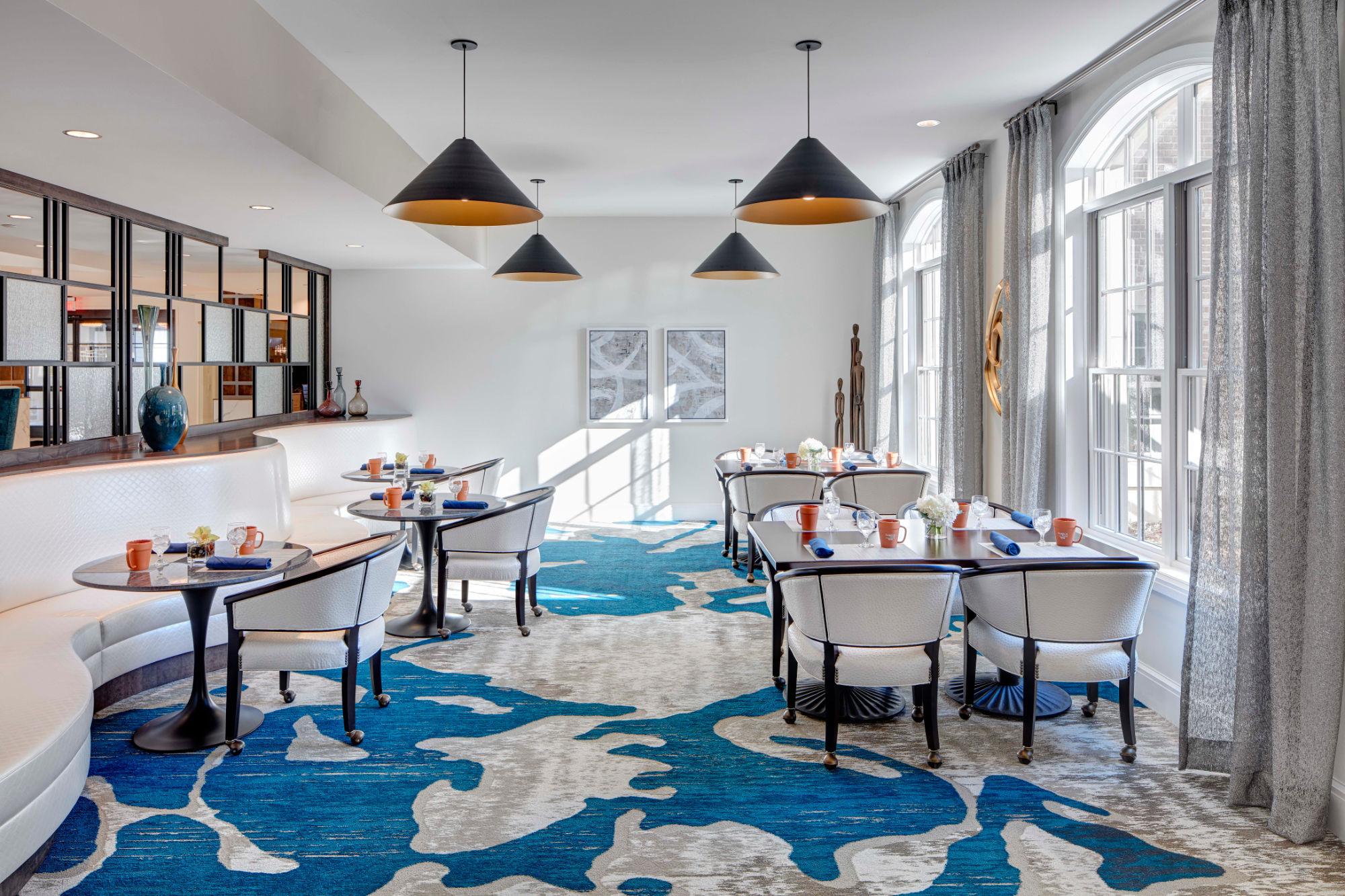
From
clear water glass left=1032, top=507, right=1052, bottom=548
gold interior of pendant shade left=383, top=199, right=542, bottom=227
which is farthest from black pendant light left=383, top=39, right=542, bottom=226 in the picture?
clear water glass left=1032, top=507, right=1052, bottom=548

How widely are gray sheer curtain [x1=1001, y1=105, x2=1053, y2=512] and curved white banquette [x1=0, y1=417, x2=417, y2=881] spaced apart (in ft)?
14.3

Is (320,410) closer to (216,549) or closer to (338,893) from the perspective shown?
(216,549)

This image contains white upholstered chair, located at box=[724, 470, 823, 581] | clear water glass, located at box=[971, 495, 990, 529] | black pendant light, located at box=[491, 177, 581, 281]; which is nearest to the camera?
clear water glass, located at box=[971, 495, 990, 529]

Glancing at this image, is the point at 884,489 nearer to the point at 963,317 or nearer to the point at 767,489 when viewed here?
the point at 767,489

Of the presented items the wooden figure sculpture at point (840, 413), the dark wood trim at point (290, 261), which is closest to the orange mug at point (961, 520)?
the wooden figure sculpture at point (840, 413)

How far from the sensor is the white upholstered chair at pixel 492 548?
5230 millimetres

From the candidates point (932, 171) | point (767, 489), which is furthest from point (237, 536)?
point (932, 171)

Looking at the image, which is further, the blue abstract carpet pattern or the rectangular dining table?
the rectangular dining table

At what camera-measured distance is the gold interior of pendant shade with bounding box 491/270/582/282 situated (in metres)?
6.75

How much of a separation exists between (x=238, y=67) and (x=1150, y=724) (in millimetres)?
4976

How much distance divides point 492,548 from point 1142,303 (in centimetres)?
385

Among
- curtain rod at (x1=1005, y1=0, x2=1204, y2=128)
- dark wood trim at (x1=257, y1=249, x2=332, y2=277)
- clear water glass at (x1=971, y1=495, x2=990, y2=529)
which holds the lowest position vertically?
clear water glass at (x1=971, y1=495, x2=990, y2=529)

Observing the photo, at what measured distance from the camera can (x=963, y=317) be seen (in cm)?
633

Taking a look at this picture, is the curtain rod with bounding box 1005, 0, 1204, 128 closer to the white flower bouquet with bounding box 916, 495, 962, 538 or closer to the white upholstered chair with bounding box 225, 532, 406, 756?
the white flower bouquet with bounding box 916, 495, 962, 538
